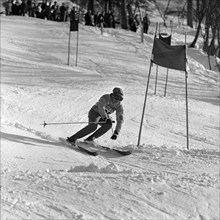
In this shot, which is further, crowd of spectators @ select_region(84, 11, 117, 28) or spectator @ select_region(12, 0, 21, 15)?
spectator @ select_region(12, 0, 21, 15)

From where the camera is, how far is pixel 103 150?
945cm

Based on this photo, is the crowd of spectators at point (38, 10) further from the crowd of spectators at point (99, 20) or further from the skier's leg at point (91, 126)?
the skier's leg at point (91, 126)

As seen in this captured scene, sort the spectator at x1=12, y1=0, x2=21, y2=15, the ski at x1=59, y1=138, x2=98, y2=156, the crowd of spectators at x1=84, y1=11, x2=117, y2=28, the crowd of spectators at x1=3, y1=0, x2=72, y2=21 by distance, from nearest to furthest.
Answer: the ski at x1=59, y1=138, x2=98, y2=156 < the crowd of spectators at x1=84, y1=11, x2=117, y2=28 < the crowd of spectators at x1=3, y1=0, x2=72, y2=21 < the spectator at x1=12, y1=0, x2=21, y2=15

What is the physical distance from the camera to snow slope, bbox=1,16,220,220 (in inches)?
215

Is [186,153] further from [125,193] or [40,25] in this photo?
[40,25]

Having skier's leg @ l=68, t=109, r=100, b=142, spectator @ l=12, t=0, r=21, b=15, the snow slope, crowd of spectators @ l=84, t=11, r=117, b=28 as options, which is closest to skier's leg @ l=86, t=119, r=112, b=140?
skier's leg @ l=68, t=109, r=100, b=142

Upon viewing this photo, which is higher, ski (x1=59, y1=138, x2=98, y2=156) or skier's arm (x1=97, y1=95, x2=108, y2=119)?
skier's arm (x1=97, y1=95, x2=108, y2=119)

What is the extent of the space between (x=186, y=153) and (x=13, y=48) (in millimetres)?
16001

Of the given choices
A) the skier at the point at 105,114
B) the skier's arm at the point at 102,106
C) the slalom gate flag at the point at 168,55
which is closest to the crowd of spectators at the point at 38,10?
the slalom gate flag at the point at 168,55

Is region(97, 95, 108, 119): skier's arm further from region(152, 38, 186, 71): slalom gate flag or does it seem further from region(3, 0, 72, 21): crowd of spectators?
region(3, 0, 72, 21): crowd of spectators

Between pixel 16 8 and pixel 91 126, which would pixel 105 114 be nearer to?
pixel 91 126

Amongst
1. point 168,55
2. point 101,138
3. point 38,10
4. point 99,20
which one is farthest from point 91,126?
point 38,10

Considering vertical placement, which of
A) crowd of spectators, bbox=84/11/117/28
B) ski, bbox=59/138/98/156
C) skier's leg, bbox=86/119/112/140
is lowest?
ski, bbox=59/138/98/156

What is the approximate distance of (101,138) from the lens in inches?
450
